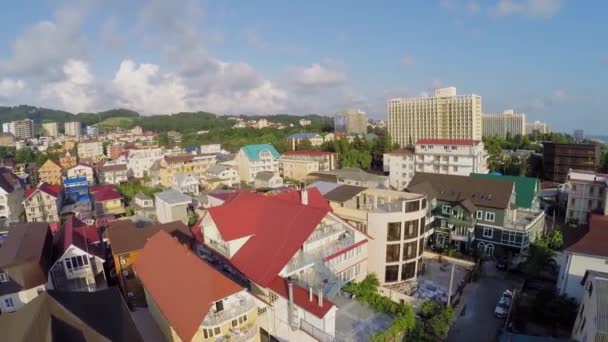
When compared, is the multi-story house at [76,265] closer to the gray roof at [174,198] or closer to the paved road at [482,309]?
the gray roof at [174,198]

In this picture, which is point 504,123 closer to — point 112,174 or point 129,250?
point 112,174

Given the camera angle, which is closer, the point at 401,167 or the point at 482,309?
the point at 482,309

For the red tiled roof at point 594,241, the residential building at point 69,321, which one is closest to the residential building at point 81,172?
the residential building at point 69,321

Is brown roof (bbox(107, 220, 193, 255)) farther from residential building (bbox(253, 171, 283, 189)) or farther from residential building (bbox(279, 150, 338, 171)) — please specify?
residential building (bbox(279, 150, 338, 171))

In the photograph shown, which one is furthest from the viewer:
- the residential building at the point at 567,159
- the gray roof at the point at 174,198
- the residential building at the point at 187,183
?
the residential building at the point at 187,183

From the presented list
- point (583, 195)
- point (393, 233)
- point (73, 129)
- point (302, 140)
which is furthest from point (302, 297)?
point (73, 129)

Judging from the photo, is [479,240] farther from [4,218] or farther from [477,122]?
[477,122]
